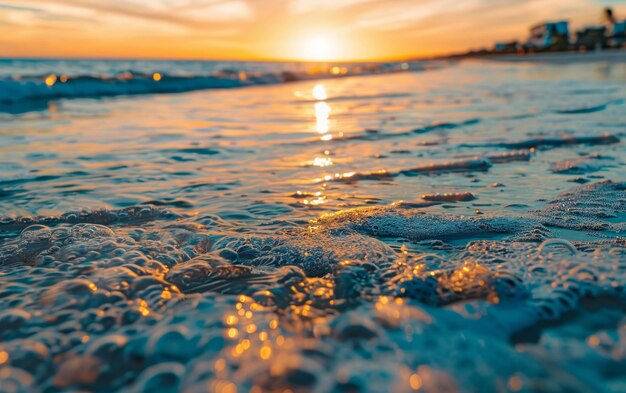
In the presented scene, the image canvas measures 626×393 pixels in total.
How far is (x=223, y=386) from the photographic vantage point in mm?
1339

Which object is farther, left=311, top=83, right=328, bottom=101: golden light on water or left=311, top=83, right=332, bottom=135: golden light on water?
left=311, top=83, right=328, bottom=101: golden light on water

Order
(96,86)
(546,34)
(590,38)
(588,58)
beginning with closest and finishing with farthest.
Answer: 1. (96,86)
2. (588,58)
3. (590,38)
4. (546,34)

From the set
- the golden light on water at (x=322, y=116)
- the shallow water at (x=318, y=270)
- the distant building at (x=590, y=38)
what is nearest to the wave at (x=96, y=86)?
the golden light on water at (x=322, y=116)

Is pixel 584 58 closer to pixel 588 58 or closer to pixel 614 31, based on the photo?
pixel 588 58

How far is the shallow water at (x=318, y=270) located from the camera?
1421 millimetres

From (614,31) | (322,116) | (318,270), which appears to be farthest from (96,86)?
(614,31)

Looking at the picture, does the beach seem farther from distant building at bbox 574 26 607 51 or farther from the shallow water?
the shallow water

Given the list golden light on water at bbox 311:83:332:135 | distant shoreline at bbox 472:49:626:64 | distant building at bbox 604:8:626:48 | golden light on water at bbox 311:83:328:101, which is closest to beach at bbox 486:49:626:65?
distant shoreline at bbox 472:49:626:64

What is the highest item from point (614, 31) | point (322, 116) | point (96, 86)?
point (614, 31)

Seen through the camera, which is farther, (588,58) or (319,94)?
(588,58)

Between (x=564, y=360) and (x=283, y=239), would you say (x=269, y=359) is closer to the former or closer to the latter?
(x=564, y=360)

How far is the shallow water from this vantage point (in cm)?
142

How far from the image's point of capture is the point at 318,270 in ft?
6.90

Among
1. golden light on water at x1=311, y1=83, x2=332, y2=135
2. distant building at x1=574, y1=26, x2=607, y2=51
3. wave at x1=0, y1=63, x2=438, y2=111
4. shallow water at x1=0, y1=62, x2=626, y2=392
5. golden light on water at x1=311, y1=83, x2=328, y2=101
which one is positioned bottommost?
shallow water at x1=0, y1=62, x2=626, y2=392
